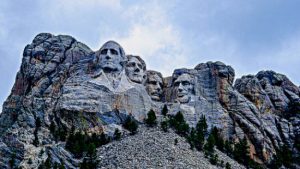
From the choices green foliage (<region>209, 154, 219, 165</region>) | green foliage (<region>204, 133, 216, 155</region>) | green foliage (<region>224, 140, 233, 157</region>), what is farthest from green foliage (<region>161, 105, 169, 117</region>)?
green foliage (<region>209, 154, 219, 165</region>)

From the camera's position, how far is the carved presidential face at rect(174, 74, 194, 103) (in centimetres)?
7038

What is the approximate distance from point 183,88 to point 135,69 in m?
A: 4.88

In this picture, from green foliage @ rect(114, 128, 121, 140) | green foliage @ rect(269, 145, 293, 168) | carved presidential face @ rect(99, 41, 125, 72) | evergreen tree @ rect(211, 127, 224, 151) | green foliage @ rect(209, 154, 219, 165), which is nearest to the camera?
green foliage @ rect(209, 154, 219, 165)

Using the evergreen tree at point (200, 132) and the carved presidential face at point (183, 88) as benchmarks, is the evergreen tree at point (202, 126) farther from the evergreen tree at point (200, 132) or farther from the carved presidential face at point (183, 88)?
the carved presidential face at point (183, 88)

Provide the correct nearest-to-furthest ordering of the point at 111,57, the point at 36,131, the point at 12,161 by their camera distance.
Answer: the point at 12,161
the point at 36,131
the point at 111,57

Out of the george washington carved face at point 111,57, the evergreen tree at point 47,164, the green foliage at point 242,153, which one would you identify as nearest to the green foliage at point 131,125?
the george washington carved face at point 111,57

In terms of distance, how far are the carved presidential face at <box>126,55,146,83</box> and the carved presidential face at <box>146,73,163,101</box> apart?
1.28 m

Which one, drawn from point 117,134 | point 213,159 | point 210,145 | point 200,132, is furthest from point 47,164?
point 200,132

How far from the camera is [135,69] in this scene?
2771 inches

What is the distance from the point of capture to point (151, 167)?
55.5 meters

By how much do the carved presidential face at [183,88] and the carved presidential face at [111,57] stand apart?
244 inches

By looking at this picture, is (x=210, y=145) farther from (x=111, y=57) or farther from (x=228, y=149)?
(x=111, y=57)

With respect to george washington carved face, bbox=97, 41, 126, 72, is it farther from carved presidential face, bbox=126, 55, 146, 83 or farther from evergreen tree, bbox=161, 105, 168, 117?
evergreen tree, bbox=161, 105, 168, 117

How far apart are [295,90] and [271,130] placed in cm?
896
